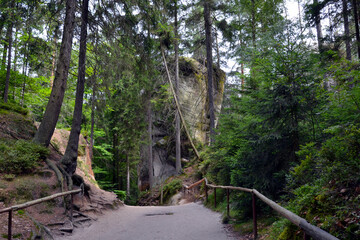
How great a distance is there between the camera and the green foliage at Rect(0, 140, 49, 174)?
7648 mm

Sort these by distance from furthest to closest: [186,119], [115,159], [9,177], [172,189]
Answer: [115,159] < [186,119] < [172,189] < [9,177]

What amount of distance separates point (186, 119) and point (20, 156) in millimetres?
17817

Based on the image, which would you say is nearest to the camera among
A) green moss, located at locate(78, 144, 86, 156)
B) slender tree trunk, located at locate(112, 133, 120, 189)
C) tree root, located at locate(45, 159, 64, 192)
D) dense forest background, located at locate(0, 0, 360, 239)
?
dense forest background, located at locate(0, 0, 360, 239)

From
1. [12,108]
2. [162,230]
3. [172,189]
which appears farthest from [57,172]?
[172,189]

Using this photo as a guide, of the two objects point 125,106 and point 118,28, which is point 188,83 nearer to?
point 125,106

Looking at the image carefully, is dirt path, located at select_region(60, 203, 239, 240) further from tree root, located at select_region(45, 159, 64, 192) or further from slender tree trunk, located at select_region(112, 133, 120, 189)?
slender tree trunk, located at select_region(112, 133, 120, 189)

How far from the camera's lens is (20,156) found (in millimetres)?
8070

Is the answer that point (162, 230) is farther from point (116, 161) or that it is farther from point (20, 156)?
point (116, 161)

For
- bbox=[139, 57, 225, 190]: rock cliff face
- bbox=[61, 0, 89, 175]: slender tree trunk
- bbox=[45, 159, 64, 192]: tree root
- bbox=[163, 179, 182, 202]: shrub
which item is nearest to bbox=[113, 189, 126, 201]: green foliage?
bbox=[139, 57, 225, 190]: rock cliff face

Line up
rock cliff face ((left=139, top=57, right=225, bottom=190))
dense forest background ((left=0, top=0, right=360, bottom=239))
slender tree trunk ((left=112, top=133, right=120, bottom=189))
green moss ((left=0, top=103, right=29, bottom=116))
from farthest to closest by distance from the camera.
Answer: slender tree trunk ((left=112, top=133, right=120, bottom=189)) → rock cliff face ((left=139, top=57, right=225, bottom=190)) → green moss ((left=0, top=103, right=29, bottom=116)) → dense forest background ((left=0, top=0, right=360, bottom=239))

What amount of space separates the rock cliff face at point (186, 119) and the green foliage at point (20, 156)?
631 inches

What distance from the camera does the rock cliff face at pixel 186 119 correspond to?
2519 cm

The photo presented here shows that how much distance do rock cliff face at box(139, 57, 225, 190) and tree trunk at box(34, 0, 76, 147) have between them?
15387 millimetres

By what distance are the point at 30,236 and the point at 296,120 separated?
6763 mm
